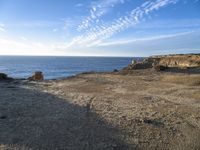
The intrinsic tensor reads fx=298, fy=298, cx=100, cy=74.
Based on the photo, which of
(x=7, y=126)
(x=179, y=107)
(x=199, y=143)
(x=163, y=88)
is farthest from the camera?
(x=163, y=88)

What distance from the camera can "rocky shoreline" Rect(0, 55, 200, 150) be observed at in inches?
473

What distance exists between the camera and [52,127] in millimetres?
13727

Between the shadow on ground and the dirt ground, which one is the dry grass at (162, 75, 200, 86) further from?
the shadow on ground

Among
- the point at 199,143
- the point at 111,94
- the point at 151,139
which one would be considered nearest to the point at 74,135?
the point at 151,139

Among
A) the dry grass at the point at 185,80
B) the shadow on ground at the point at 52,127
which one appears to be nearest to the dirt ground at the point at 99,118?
the shadow on ground at the point at 52,127

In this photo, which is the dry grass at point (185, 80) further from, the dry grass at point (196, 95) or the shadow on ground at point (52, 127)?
the shadow on ground at point (52, 127)

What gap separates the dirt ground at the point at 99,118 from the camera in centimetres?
1198

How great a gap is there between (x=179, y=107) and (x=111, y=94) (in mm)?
5805

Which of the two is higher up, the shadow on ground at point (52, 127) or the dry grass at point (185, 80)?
the dry grass at point (185, 80)

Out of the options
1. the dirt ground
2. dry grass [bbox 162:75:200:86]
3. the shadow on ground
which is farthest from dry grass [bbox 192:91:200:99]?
the shadow on ground

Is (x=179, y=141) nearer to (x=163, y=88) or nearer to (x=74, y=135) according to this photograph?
(x=74, y=135)

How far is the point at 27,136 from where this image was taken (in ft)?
40.8

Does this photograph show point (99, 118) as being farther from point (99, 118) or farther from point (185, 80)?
point (185, 80)

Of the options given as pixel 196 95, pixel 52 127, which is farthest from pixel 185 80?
pixel 52 127
